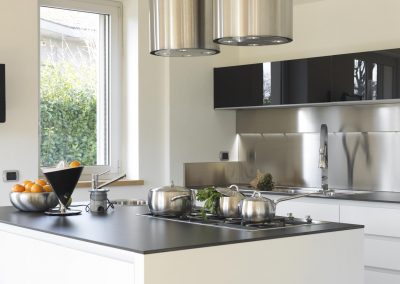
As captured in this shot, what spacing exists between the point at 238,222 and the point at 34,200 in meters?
1.25

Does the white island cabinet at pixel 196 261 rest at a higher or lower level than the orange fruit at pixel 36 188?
lower

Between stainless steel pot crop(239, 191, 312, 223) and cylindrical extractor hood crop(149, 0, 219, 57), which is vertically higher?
cylindrical extractor hood crop(149, 0, 219, 57)

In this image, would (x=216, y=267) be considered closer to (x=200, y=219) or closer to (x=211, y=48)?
(x=200, y=219)

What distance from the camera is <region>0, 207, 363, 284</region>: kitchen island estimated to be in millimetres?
2633

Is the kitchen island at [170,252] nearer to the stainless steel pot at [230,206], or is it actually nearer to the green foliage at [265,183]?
the stainless steel pot at [230,206]

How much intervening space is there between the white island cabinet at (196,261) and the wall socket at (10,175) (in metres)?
1.65

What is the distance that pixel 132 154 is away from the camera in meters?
5.98

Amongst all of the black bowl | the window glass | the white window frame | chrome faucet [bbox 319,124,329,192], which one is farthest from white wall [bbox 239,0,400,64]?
the black bowl

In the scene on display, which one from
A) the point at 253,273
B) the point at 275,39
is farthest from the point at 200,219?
the point at 275,39

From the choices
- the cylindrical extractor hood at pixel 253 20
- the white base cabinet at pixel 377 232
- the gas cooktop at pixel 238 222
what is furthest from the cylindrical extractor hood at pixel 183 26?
the white base cabinet at pixel 377 232

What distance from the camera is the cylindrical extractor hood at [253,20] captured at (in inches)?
125

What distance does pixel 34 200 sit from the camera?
12.9 feet

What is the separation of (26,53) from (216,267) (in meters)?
3.14

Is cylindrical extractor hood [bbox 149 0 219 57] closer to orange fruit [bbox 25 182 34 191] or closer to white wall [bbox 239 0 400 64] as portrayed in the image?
orange fruit [bbox 25 182 34 191]
